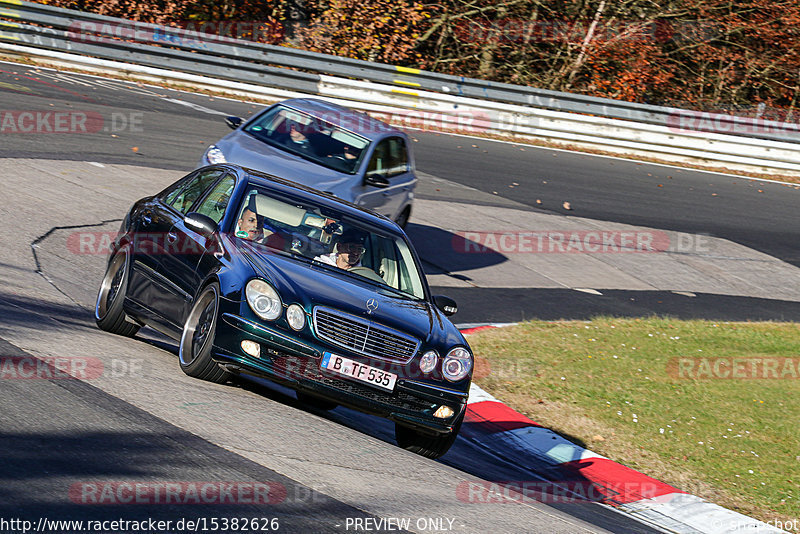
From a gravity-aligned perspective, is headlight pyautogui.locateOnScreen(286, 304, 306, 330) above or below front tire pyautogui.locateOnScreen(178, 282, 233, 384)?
above

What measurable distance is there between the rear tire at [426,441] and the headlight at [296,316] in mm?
1131

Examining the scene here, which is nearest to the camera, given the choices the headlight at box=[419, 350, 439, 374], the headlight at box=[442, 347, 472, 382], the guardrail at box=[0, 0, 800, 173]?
the headlight at box=[419, 350, 439, 374]

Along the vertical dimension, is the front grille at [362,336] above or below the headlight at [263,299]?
below

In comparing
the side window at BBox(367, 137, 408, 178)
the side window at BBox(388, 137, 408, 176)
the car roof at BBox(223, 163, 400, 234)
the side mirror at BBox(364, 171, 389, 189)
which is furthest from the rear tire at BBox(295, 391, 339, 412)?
the side window at BBox(388, 137, 408, 176)

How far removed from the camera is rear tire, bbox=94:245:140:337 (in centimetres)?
822

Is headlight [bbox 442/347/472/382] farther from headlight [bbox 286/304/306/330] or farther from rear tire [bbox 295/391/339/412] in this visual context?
rear tire [bbox 295/391/339/412]

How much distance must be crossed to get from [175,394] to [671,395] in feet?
17.5

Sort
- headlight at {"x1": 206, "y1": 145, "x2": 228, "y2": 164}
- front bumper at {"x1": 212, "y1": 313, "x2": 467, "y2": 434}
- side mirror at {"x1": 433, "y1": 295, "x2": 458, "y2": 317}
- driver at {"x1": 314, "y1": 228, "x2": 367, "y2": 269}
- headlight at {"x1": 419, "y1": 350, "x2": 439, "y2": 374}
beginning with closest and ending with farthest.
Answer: front bumper at {"x1": 212, "y1": 313, "x2": 467, "y2": 434} → headlight at {"x1": 419, "y1": 350, "x2": 439, "y2": 374} → driver at {"x1": 314, "y1": 228, "x2": 367, "y2": 269} → side mirror at {"x1": 433, "y1": 295, "x2": 458, "y2": 317} → headlight at {"x1": 206, "y1": 145, "x2": 228, "y2": 164}

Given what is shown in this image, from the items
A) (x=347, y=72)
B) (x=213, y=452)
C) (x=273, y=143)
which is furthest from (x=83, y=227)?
(x=347, y=72)

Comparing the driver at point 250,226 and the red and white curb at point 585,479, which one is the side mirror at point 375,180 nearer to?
the red and white curb at point 585,479

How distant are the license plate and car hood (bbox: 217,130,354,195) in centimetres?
524

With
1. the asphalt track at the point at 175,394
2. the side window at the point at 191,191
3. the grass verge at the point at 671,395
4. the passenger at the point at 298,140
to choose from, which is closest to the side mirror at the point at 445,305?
the asphalt track at the point at 175,394

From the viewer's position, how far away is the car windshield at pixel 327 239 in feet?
25.0

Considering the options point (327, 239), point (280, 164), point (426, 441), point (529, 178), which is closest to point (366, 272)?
point (327, 239)
